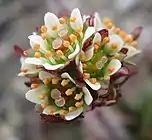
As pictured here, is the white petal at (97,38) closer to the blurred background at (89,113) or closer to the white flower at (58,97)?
the white flower at (58,97)

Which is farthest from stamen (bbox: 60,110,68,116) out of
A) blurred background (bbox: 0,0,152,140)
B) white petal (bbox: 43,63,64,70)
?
blurred background (bbox: 0,0,152,140)

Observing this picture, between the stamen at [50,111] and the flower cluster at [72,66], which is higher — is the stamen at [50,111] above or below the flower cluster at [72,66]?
below

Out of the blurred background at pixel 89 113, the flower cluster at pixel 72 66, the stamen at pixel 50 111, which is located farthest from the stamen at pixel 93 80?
the blurred background at pixel 89 113

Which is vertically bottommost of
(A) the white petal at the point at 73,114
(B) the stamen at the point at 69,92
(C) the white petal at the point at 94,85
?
(A) the white petal at the point at 73,114

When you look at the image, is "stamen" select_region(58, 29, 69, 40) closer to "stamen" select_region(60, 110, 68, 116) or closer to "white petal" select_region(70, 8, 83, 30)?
"white petal" select_region(70, 8, 83, 30)

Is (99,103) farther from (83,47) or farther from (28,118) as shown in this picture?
(28,118)

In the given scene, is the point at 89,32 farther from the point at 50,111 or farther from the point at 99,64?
the point at 50,111

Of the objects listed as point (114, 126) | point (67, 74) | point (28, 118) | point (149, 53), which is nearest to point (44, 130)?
point (28, 118)

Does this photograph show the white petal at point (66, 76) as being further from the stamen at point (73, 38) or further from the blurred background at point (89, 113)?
the blurred background at point (89, 113)

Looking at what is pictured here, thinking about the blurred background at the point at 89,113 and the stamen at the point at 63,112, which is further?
the blurred background at the point at 89,113
